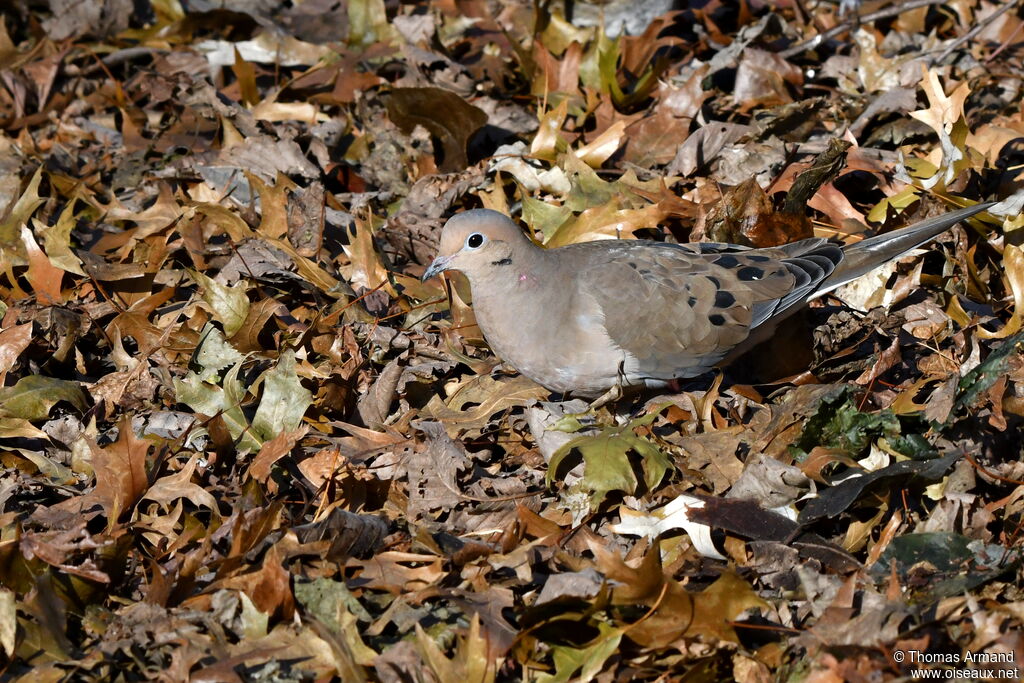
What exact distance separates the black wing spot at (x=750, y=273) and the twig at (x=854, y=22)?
6.68 feet

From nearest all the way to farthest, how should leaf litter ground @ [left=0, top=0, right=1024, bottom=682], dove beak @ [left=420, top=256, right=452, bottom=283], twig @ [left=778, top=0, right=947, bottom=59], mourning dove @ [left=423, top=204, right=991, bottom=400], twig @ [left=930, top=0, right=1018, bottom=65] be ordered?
leaf litter ground @ [left=0, top=0, right=1024, bottom=682], mourning dove @ [left=423, top=204, right=991, bottom=400], dove beak @ [left=420, top=256, right=452, bottom=283], twig @ [left=930, top=0, right=1018, bottom=65], twig @ [left=778, top=0, right=947, bottom=59]

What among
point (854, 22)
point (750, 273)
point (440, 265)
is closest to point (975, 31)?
point (854, 22)

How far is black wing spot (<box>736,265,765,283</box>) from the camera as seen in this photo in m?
4.00

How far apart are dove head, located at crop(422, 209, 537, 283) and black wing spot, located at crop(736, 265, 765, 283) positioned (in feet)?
2.75

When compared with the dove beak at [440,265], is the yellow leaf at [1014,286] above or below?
below

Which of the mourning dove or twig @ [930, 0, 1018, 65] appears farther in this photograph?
twig @ [930, 0, 1018, 65]

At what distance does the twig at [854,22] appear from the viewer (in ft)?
18.1

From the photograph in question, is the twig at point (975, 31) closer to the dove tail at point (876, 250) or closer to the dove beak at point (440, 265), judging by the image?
the dove tail at point (876, 250)

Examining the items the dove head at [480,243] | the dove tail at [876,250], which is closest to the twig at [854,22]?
the dove tail at [876,250]

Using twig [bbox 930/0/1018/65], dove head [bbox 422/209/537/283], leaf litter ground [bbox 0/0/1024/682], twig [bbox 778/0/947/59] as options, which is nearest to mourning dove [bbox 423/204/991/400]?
dove head [bbox 422/209/537/283]

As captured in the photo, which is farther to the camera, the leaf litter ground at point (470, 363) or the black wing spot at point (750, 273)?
the black wing spot at point (750, 273)

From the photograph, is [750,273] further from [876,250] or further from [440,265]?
[440,265]

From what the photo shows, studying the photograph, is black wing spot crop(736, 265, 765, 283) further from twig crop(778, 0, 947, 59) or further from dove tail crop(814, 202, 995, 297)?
twig crop(778, 0, 947, 59)

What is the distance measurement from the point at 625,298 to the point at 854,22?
2.83 metres
